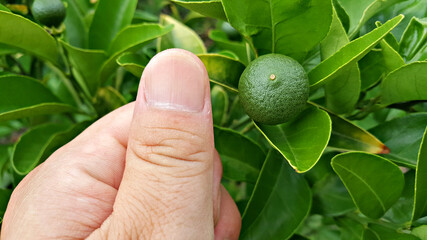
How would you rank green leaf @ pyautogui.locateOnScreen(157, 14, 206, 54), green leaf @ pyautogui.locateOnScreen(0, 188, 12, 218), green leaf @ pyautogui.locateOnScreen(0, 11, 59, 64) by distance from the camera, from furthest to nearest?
1. green leaf @ pyautogui.locateOnScreen(157, 14, 206, 54)
2. green leaf @ pyautogui.locateOnScreen(0, 188, 12, 218)
3. green leaf @ pyautogui.locateOnScreen(0, 11, 59, 64)

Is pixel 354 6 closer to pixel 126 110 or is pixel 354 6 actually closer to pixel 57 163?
pixel 126 110

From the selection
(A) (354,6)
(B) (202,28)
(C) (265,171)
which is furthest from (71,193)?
(B) (202,28)

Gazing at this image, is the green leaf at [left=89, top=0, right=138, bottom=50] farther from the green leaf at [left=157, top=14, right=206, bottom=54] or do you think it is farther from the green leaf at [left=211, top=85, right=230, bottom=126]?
the green leaf at [left=211, top=85, right=230, bottom=126]

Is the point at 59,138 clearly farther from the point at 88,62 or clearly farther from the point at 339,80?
the point at 339,80

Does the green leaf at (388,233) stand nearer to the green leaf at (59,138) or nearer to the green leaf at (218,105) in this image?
the green leaf at (218,105)

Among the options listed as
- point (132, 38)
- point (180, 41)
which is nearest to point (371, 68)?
point (180, 41)

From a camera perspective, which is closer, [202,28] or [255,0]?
[255,0]

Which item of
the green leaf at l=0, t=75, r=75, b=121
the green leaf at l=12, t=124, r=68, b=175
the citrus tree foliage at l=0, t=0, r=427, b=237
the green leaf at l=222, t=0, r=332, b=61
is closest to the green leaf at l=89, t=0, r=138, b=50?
the citrus tree foliage at l=0, t=0, r=427, b=237
